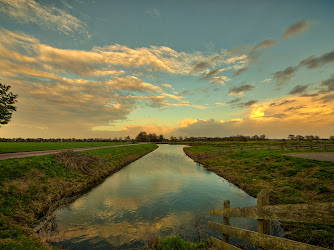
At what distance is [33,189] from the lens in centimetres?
1350

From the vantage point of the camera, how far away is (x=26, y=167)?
52.2 ft

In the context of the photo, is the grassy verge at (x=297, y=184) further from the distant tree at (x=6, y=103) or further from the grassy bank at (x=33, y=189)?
the distant tree at (x=6, y=103)

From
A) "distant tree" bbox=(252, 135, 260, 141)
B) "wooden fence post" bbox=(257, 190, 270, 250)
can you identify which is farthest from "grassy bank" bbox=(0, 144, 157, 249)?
"distant tree" bbox=(252, 135, 260, 141)

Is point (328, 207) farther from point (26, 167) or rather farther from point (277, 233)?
point (26, 167)

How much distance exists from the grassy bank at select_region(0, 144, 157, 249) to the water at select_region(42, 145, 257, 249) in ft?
4.47

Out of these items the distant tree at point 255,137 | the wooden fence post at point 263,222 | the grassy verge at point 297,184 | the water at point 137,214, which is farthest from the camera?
the distant tree at point 255,137

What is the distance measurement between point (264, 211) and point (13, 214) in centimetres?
1373

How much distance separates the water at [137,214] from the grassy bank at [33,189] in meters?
1.36

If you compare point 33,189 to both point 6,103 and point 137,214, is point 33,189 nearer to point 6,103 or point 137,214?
point 137,214

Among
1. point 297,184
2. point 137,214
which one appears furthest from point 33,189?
point 297,184

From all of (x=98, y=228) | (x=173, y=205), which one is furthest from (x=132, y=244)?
(x=173, y=205)

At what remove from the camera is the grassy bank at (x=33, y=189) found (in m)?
8.25

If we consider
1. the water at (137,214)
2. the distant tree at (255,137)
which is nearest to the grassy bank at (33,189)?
the water at (137,214)

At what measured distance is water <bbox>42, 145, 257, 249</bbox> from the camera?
9211mm
